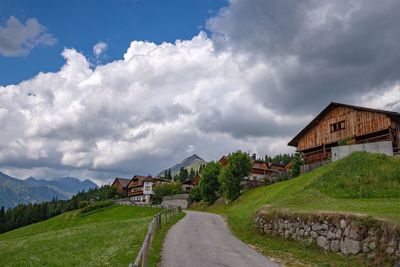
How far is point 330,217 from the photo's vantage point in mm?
19969

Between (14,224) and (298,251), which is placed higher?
(298,251)

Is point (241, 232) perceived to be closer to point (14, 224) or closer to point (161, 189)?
point (161, 189)

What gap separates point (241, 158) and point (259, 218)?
38271mm

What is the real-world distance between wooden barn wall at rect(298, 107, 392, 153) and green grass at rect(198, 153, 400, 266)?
43.6 feet

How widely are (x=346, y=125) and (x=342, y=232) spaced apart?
41440 mm

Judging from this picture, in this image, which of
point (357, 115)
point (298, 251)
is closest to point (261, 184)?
point (357, 115)

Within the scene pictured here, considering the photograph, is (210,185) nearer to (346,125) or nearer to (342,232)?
(346,125)

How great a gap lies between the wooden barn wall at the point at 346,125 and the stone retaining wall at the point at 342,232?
33.5 metres

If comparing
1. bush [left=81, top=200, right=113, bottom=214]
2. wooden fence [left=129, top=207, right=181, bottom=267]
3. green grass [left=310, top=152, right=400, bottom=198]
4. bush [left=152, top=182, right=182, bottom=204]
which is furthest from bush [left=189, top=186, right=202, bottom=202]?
green grass [left=310, top=152, right=400, bottom=198]

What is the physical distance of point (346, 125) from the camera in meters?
56.3

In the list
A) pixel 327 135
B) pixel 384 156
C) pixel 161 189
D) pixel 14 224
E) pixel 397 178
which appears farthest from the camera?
pixel 14 224

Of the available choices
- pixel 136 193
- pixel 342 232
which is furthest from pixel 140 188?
pixel 342 232

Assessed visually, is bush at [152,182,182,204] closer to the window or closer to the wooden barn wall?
the wooden barn wall

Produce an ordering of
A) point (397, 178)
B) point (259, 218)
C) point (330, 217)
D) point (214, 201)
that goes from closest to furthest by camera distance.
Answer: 1. point (330, 217)
2. point (259, 218)
3. point (397, 178)
4. point (214, 201)
